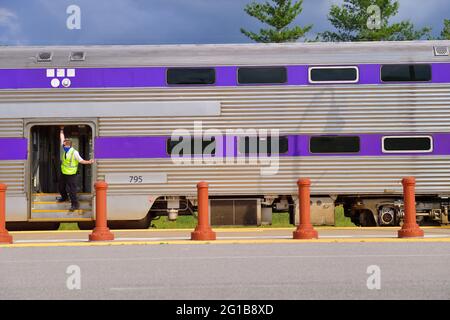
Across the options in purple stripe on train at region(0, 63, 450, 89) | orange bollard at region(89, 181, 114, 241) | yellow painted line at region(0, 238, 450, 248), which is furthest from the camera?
purple stripe on train at region(0, 63, 450, 89)

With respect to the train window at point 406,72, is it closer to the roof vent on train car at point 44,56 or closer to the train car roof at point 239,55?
the train car roof at point 239,55

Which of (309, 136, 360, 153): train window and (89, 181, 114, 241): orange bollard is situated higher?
(309, 136, 360, 153): train window

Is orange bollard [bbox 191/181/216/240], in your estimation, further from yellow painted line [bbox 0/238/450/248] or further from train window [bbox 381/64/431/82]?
train window [bbox 381/64/431/82]

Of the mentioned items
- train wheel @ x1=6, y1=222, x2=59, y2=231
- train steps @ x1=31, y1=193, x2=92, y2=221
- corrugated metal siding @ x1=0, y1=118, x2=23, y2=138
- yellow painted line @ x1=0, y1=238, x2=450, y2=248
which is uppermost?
corrugated metal siding @ x1=0, y1=118, x2=23, y2=138

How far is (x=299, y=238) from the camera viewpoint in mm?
12133

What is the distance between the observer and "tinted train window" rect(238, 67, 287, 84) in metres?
15.7

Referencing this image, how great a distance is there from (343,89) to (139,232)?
5461 millimetres

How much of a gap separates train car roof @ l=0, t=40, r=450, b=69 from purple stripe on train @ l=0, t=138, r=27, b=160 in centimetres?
165

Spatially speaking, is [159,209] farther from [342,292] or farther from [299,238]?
[342,292]

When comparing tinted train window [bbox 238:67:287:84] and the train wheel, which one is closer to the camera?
tinted train window [bbox 238:67:287:84]

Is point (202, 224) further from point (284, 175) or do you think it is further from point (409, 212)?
point (284, 175)

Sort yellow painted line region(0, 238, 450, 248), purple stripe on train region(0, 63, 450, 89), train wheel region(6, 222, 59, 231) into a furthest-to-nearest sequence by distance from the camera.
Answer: train wheel region(6, 222, 59, 231) < purple stripe on train region(0, 63, 450, 89) < yellow painted line region(0, 238, 450, 248)

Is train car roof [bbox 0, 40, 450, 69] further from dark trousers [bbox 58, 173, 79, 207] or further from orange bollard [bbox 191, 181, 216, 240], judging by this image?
orange bollard [bbox 191, 181, 216, 240]

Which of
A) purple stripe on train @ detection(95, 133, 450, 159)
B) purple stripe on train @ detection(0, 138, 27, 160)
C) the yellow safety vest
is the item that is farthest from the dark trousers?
purple stripe on train @ detection(0, 138, 27, 160)
